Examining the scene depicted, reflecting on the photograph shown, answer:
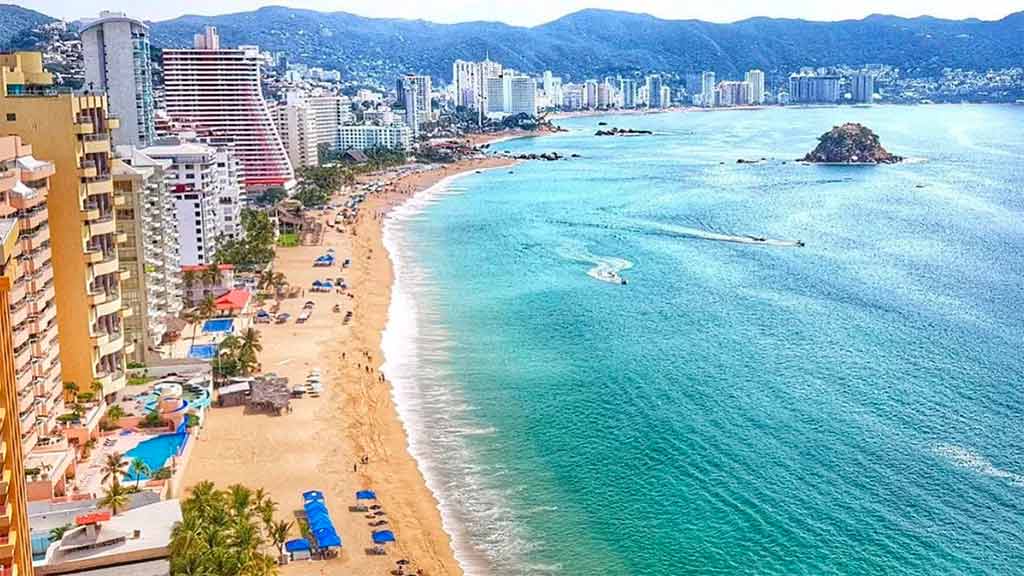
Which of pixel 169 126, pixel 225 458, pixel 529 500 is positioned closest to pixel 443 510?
pixel 529 500

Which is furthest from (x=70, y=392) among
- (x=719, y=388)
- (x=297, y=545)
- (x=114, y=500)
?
(x=719, y=388)

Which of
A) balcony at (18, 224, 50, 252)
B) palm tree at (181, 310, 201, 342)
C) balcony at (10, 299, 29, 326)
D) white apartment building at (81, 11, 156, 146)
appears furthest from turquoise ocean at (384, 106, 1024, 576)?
white apartment building at (81, 11, 156, 146)

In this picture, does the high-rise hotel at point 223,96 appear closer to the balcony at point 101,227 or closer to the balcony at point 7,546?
the balcony at point 101,227

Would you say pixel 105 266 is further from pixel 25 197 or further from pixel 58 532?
pixel 58 532

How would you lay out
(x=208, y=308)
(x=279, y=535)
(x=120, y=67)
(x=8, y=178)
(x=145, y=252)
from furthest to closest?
(x=120, y=67) < (x=208, y=308) < (x=145, y=252) < (x=8, y=178) < (x=279, y=535)

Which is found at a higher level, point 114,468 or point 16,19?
point 16,19

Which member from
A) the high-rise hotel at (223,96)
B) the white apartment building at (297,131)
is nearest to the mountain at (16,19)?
the white apartment building at (297,131)

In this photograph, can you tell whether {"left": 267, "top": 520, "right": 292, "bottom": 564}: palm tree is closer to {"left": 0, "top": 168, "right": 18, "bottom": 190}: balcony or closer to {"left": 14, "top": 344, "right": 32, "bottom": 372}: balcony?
{"left": 14, "top": 344, "right": 32, "bottom": 372}: balcony
